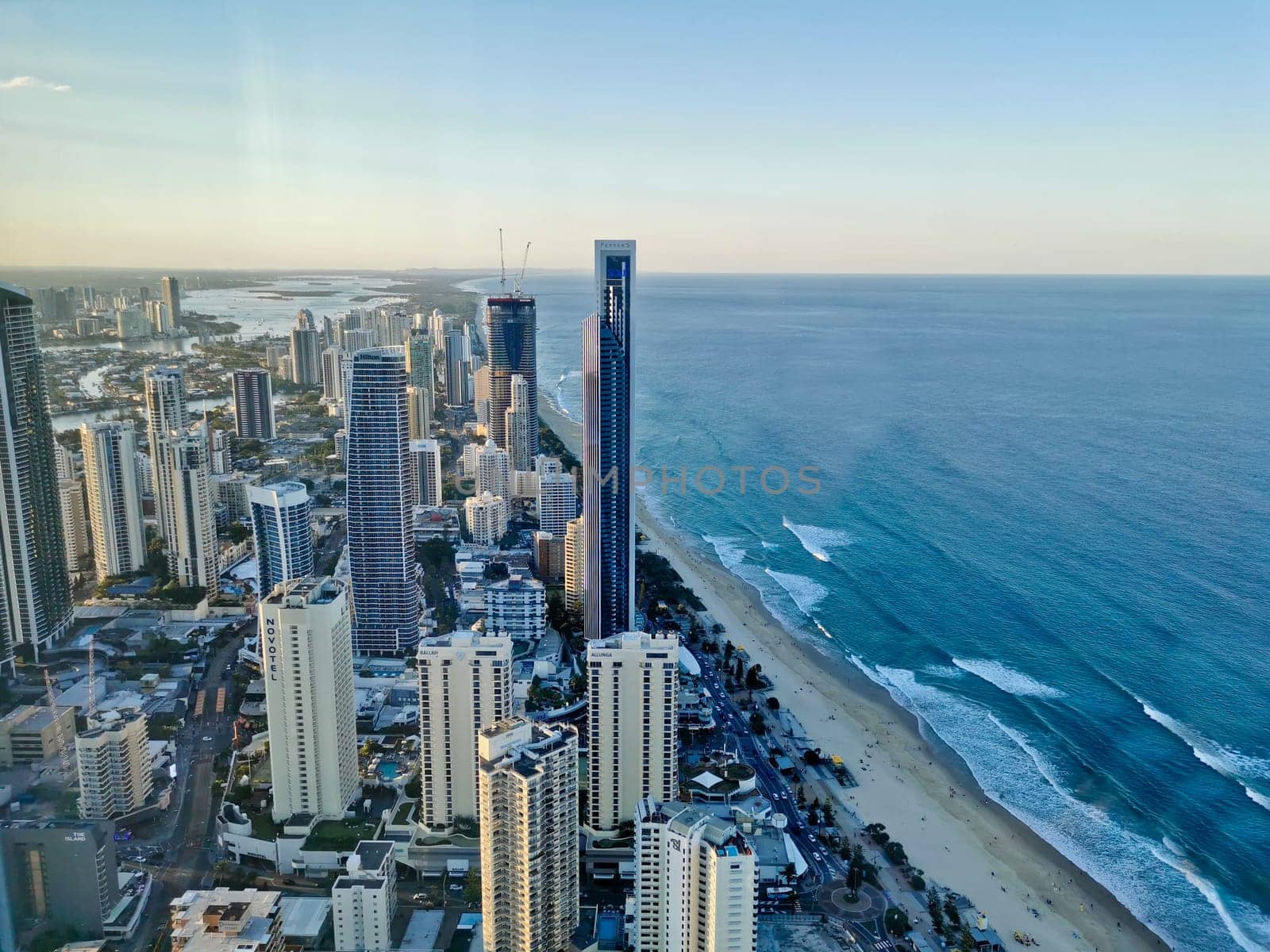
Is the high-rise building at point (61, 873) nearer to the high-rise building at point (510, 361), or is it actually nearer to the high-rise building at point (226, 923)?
the high-rise building at point (226, 923)

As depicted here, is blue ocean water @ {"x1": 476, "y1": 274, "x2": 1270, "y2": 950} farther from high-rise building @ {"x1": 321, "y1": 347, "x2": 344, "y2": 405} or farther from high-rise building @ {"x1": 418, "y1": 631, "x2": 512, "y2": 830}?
high-rise building @ {"x1": 418, "y1": 631, "x2": 512, "y2": 830}

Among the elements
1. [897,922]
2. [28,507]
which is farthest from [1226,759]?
[28,507]

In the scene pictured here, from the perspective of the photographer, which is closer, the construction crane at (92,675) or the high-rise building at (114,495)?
the construction crane at (92,675)

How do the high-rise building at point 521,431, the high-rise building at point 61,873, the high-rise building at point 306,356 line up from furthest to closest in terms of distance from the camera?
1. the high-rise building at point 521,431
2. the high-rise building at point 306,356
3. the high-rise building at point 61,873

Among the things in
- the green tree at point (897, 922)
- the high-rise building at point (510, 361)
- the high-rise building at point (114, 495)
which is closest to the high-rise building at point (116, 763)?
the high-rise building at point (114, 495)

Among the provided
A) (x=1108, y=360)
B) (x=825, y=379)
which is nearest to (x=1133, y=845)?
(x=825, y=379)

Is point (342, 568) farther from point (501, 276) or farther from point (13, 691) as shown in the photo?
point (13, 691)

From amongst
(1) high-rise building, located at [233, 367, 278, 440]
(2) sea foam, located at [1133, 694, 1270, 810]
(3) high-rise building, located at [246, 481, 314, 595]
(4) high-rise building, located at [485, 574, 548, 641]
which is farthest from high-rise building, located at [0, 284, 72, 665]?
(2) sea foam, located at [1133, 694, 1270, 810]
